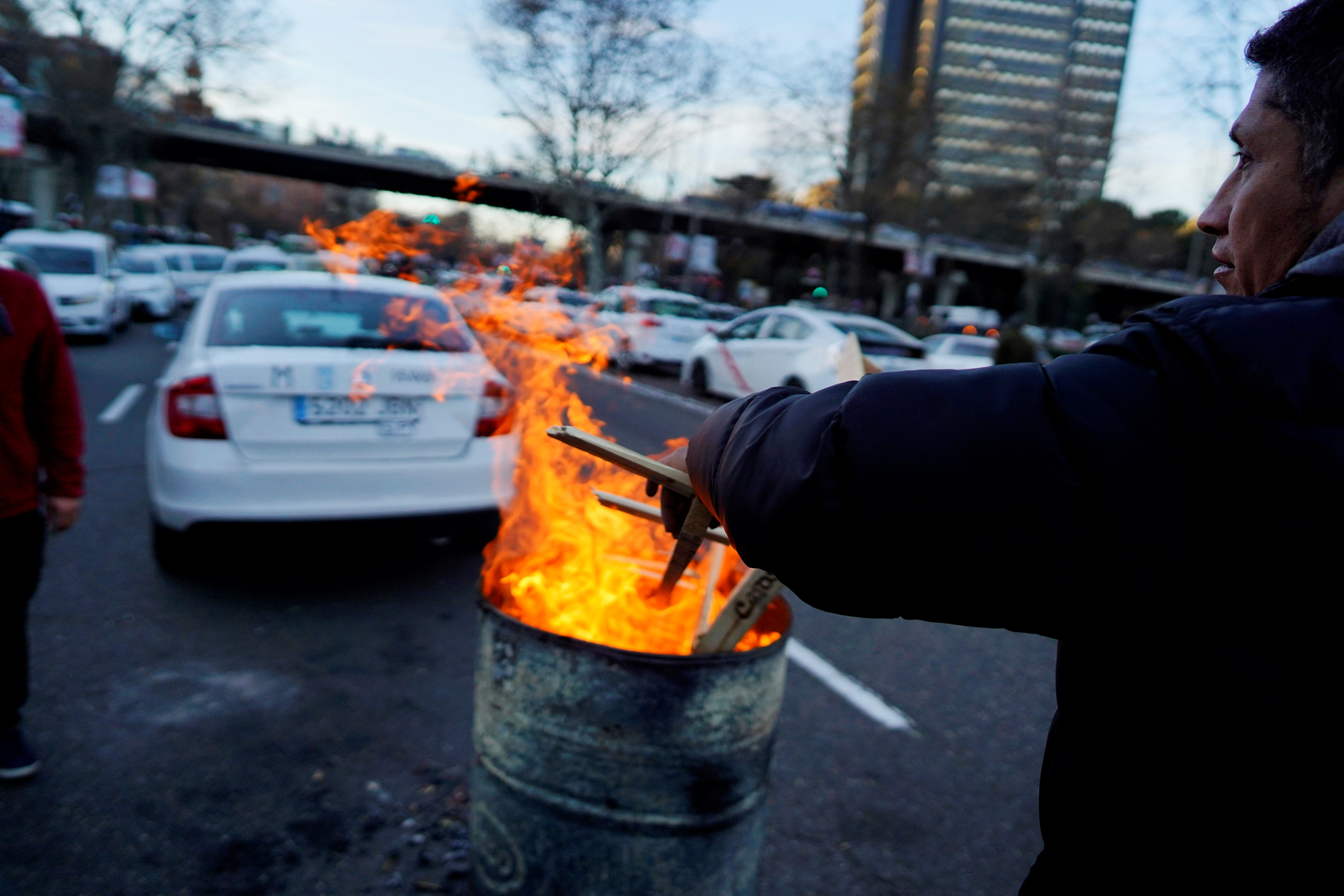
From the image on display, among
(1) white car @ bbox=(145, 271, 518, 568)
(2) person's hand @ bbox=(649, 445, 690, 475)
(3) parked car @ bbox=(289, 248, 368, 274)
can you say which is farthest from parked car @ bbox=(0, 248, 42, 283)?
(2) person's hand @ bbox=(649, 445, 690, 475)

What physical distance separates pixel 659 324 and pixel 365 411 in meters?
14.4

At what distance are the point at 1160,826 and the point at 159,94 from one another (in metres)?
44.0

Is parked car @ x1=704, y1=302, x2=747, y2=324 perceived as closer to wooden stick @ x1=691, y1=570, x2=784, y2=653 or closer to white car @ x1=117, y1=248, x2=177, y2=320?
white car @ x1=117, y1=248, x2=177, y2=320

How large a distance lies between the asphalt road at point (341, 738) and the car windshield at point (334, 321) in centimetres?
106

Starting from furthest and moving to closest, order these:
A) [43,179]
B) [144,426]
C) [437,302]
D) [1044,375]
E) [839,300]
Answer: [43,179] → [839,300] → [144,426] → [437,302] → [1044,375]

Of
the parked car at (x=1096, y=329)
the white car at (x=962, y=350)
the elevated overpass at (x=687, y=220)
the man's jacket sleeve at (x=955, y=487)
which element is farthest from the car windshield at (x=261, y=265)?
the parked car at (x=1096, y=329)

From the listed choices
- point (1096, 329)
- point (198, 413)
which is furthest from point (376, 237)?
point (1096, 329)

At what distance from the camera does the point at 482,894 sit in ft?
7.95

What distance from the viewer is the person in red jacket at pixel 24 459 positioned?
2.84 meters

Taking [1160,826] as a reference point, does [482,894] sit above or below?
below

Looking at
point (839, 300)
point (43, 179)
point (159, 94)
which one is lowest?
point (839, 300)

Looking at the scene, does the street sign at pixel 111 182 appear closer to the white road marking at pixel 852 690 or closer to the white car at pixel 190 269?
the white car at pixel 190 269

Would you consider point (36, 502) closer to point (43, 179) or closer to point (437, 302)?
point (437, 302)

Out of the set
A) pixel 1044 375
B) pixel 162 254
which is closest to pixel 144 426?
pixel 1044 375
